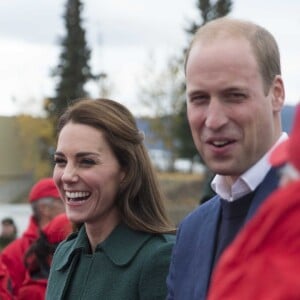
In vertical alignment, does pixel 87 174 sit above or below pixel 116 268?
above

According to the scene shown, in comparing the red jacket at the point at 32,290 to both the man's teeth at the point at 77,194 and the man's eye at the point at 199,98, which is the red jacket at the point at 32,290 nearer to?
the man's teeth at the point at 77,194

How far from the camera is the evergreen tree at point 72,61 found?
49.2 metres

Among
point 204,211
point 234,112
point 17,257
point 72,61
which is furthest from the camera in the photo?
point 72,61

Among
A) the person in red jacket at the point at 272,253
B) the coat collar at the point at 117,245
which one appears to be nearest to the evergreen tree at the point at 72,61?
the coat collar at the point at 117,245

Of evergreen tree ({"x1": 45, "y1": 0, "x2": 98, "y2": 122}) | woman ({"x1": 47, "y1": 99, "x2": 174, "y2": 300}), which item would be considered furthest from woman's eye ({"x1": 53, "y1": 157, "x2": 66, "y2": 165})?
evergreen tree ({"x1": 45, "y1": 0, "x2": 98, "y2": 122})

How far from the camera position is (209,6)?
43.5m

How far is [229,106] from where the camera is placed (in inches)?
88.4

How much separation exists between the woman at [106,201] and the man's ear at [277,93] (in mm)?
1128

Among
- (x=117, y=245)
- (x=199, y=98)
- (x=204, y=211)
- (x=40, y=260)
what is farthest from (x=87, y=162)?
(x=40, y=260)

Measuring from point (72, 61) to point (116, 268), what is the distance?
153 ft

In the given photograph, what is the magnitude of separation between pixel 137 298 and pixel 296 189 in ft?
6.38

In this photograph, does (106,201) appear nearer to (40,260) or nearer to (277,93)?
(277,93)

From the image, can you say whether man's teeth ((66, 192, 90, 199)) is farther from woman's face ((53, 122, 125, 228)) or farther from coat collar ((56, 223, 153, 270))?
coat collar ((56, 223, 153, 270))

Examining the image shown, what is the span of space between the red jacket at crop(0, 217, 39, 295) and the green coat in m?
1.93
